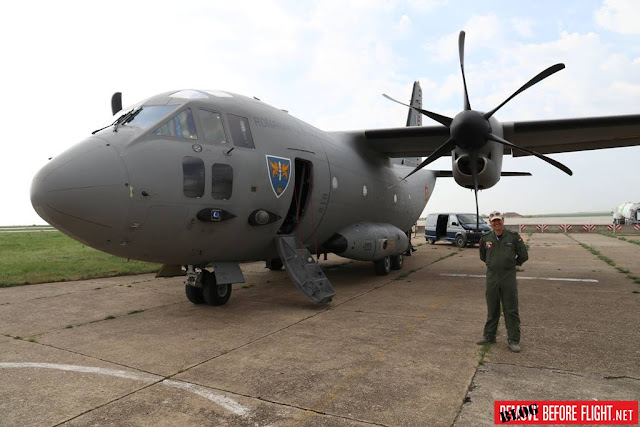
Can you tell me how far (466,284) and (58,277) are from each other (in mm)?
11778

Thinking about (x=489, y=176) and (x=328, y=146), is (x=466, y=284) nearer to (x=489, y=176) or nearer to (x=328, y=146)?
(x=489, y=176)

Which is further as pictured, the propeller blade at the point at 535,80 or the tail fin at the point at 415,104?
the tail fin at the point at 415,104

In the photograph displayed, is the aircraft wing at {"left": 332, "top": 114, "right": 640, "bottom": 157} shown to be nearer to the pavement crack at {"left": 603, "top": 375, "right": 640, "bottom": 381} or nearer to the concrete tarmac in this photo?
the concrete tarmac

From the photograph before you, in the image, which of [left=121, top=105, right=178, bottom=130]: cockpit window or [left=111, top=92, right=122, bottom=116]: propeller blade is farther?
[left=111, top=92, right=122, bottom=116]: propeller blade

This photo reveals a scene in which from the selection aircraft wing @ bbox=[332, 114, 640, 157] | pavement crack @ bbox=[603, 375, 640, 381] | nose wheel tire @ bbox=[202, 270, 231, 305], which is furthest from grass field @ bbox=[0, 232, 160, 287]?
pavement crack @ bbox=[603, 375, 640, 381]

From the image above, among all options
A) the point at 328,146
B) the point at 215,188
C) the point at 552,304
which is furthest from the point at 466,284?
the point at 215,188

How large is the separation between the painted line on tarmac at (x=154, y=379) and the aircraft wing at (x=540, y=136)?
29.5 feet

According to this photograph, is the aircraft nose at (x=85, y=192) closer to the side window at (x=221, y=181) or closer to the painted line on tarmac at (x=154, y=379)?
the side window at (x=221, y=181)

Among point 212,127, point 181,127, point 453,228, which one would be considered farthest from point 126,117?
point 453,228

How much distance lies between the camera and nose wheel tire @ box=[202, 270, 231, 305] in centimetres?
805

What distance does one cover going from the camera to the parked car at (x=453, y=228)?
77.4 feet

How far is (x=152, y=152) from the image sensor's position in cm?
631

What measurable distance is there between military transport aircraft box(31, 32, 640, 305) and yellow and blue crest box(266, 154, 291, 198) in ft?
0.11

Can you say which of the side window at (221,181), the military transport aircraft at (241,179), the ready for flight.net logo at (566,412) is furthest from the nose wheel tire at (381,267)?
the ready for flight.net logo at (566,412)
